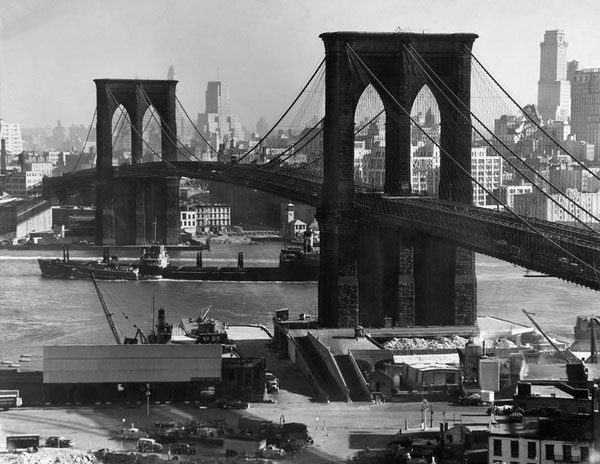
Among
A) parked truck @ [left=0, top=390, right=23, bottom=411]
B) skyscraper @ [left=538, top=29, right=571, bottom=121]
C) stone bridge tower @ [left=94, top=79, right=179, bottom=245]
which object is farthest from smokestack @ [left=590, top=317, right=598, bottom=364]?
stone bridge tower @ [left=94, top=79, right=179, bottom=245]

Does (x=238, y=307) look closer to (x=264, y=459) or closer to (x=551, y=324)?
(x=551, y=324)

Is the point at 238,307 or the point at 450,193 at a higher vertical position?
the point at 450,193

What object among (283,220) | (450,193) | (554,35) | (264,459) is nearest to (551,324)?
(450,193)

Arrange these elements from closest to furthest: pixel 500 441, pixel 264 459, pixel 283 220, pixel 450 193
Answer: pixel 500 441, pixel 264 459, pixel 450 193, pixel 283 220

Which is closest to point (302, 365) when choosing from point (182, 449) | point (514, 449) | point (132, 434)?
point (132, 434)

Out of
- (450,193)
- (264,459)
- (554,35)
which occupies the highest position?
(554,35)

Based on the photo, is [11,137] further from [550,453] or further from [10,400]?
[550,453]
